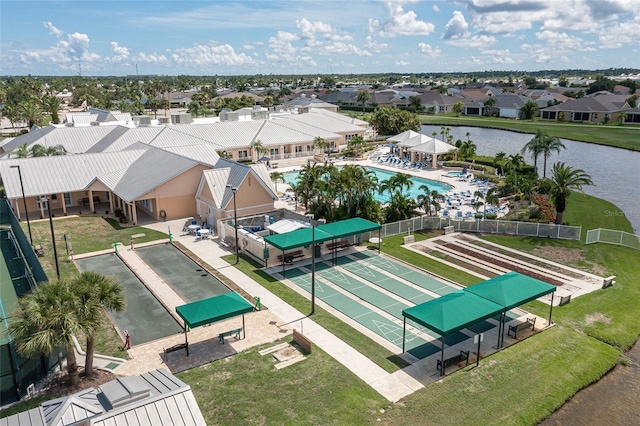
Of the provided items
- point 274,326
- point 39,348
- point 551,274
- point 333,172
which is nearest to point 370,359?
point 274,326

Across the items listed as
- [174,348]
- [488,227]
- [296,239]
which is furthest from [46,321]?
[488,227]

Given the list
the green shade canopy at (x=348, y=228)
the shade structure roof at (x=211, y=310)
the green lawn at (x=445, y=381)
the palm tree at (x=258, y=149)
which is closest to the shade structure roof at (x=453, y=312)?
the green lawn at (x=445, y=381)

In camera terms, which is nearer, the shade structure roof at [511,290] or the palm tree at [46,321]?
the palm tree at [46,321]

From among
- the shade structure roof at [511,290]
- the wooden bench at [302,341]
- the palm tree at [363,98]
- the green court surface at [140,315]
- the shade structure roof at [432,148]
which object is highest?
the palm tree at [363,98]

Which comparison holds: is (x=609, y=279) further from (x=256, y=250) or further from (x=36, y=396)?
(x=36, y=396)

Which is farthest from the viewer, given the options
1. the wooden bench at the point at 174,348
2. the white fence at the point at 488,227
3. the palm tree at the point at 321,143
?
the palm tree at the point at 321,143

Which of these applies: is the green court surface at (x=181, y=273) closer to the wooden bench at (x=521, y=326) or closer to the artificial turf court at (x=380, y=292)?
the artificial turf court at (x=380, y=292)

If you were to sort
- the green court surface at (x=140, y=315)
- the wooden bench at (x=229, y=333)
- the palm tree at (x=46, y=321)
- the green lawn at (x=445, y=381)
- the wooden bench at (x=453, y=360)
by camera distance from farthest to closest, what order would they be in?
the green court surface at (x=140, y=315)
the wooden bench at (x=229, y=333)
the wooden bench at (x=453, y=360)
the green lawn at (x=445, y=381)
the palm tree at (x=46, y=321)
